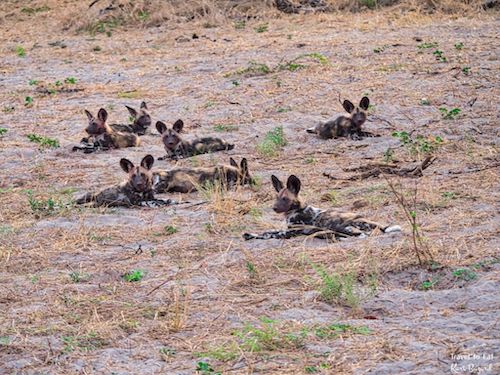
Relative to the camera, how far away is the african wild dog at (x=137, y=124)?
11409 mm

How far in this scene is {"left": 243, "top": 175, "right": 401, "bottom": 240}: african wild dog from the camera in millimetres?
6859

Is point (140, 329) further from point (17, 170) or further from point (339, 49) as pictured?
point (339, 49)

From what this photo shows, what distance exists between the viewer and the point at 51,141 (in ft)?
35.6

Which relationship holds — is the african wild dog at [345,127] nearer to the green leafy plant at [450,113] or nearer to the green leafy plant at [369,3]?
the green leafy plant at [450,113]

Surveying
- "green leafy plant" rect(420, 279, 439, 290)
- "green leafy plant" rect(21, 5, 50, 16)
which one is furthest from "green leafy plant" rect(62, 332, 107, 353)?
"green leafy plant" rect(21, 5, 50, 16)

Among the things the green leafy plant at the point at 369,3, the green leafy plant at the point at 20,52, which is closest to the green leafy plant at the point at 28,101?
the green leafy plant at the point at 20,52

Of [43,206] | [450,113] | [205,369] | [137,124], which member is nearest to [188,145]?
[137,124]

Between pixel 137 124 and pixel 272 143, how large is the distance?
2288 millimetres

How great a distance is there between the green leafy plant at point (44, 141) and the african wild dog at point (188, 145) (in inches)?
49.1

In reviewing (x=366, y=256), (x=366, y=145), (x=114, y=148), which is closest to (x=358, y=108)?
(x=366, y=145)

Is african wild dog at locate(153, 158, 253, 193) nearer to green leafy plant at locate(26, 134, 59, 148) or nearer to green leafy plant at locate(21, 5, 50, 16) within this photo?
green leafy plant at locate(26, 134, 59, 148)

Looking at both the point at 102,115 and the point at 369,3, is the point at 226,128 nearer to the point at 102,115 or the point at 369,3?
the point at 102,115

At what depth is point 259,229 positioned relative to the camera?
7.35 m

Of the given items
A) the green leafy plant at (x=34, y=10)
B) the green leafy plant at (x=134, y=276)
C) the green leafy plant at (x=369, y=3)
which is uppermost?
the green leafy plant at (x=34, y=10)
